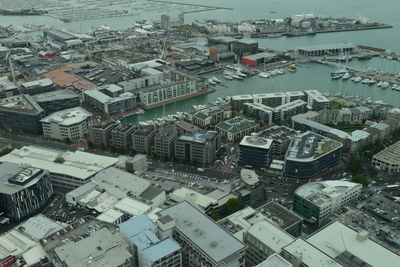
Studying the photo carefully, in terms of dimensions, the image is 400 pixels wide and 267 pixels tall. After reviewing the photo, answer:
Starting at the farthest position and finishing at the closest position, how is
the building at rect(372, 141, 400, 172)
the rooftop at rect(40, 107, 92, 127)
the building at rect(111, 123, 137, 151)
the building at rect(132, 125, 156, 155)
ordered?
the rooftop at rect(40, 107, 92, 127)
the building at rect(111, 123, 137, 151)
the building at rect(132, 125, 156, 155)
the building at rect(372, 141, 400, 172)

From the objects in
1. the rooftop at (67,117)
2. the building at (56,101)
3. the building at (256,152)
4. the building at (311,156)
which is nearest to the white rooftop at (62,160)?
the rooftop at (67,117)

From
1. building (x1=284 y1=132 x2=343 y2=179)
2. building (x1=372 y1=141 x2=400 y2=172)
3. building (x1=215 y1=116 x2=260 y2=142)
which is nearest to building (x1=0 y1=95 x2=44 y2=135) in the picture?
building (x1=215 y1=116 x2=260 y2=142)

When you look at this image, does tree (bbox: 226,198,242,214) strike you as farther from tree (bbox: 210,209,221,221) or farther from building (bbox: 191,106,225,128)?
building (bbox: 191,106,225,128)

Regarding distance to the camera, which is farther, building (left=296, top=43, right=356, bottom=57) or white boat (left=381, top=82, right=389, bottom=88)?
building (left=296, top=43, right=356, bottom=57)

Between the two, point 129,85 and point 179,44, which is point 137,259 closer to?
point 129,85

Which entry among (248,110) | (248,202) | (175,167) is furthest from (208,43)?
(248,202)

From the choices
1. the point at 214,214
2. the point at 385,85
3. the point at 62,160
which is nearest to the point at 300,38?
the point at 385,85

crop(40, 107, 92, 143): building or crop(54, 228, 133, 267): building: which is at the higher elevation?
crop(54, 228, 133, 267): building
